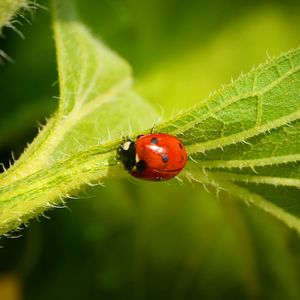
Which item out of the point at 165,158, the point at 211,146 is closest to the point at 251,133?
the point at 211,146

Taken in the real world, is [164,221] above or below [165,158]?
above

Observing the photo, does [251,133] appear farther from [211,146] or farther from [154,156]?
[154,156]

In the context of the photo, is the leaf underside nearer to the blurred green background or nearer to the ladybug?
the ladybug

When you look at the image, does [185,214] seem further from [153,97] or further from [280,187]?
[280,187]

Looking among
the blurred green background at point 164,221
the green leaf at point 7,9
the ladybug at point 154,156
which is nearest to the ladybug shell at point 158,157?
the ladybug at point 154,156

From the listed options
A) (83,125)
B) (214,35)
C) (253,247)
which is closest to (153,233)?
(253,247)

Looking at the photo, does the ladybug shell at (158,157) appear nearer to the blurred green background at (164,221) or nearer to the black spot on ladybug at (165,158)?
the black spot on ladybug at (165,158)
